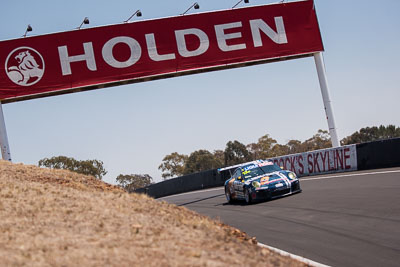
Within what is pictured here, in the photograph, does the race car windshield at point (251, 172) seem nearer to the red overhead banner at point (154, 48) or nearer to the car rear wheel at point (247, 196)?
the car rear wheel at point (247, 196)

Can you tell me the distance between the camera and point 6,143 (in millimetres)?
24469

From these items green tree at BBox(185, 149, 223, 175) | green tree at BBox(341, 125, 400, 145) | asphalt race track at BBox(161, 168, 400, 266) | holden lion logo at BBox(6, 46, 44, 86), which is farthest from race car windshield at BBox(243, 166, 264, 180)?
green tree at BBox(185, 149, 223, 175)

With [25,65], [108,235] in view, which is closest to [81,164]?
[25,65]

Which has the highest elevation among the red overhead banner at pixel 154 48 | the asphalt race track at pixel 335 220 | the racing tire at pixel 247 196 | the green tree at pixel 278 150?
the red overhead banner at pixel 154 48

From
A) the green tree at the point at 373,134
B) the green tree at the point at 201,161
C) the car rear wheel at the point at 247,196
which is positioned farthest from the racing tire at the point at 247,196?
the green tree at the point at 201,161

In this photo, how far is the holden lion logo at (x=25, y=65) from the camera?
26.2 meters

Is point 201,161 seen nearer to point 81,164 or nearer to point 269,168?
point 81,164

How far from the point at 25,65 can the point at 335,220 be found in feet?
65.3

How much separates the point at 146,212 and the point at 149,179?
5890 centimetres

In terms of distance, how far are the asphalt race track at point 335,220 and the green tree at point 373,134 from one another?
47987mm

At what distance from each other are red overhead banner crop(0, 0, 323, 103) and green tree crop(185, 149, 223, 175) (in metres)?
53.9

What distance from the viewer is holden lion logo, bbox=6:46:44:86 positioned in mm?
26234

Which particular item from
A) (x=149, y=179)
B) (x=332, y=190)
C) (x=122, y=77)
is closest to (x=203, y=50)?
(x=122, y=77)

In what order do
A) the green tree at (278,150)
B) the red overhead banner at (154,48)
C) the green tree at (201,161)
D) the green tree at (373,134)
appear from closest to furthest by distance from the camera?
the red overhead banner at (154,48) < the green tree at (373,134) < the green tree at (201,161) < the green tree at (278,150)
